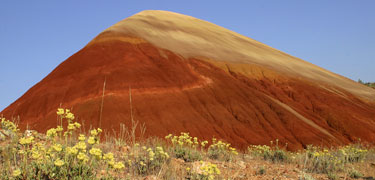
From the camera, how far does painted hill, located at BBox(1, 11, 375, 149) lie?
1670cm

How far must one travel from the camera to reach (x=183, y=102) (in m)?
17.8

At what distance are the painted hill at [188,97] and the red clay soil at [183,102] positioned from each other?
6cm

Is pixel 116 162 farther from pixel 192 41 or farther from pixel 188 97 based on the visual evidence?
pixel 192 41

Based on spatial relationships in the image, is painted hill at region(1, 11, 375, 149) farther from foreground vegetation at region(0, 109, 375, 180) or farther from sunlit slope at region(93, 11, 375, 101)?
foreground vegetation at region(0, 109, 375, 180)

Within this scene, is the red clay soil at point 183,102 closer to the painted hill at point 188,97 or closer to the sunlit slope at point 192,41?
the painted hill at point 188,97

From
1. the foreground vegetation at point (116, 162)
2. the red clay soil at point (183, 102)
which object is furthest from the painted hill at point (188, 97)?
the foreground vegetation at point (116, 162)

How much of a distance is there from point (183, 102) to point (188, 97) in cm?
69

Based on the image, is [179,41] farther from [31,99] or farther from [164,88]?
[31,99]

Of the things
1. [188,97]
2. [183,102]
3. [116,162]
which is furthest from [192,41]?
[116,162]

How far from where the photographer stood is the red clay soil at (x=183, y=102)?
16562mm

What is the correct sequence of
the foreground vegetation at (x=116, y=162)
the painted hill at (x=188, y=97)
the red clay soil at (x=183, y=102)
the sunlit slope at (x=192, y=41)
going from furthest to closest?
the sunlit slope at (x=192, y=41), the painted hill at (x=188, y=97), the red clay soil at (x=183, y=102), the foreground vegetation at (x=116, y=162)

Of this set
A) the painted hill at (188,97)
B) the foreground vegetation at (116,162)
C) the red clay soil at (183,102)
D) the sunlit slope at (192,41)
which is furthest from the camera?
the sunlit slope at (192,41)

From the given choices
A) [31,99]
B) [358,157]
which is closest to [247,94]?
[358,157]

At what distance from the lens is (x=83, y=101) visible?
17.3 metres
